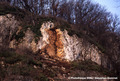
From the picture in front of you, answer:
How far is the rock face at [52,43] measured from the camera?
43.3 feet

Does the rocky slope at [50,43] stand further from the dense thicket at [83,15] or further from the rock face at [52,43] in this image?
the dense thicket at [83,15]

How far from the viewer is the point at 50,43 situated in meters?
13.9

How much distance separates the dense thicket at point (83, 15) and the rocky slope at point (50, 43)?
2.90m

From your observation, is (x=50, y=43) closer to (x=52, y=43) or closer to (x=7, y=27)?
(x=52, y=43)

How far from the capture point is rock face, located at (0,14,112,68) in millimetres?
13188

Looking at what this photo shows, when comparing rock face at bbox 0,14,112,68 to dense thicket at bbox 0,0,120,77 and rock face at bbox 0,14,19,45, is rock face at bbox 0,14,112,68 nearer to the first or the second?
rock face at bbox 0,14,19,45

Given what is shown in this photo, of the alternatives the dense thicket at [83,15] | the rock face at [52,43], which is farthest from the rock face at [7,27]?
the dense thicket at [83,15]

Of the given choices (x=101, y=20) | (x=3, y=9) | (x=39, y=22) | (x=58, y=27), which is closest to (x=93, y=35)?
(x=101, y=20)

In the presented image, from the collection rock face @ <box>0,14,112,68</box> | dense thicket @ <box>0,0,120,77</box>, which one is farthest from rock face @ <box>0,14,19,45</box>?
dense thicket @ <box>0,0,120,77</box>

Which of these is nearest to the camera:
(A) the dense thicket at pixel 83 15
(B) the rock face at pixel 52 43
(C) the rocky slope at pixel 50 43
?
(C) the rocky slope at pixel 50 43

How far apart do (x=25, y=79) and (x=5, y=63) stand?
2274 millimetres

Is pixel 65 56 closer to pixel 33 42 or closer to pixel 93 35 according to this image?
pixel 33 42

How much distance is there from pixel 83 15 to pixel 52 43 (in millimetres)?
9024

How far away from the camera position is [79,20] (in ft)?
65.0
